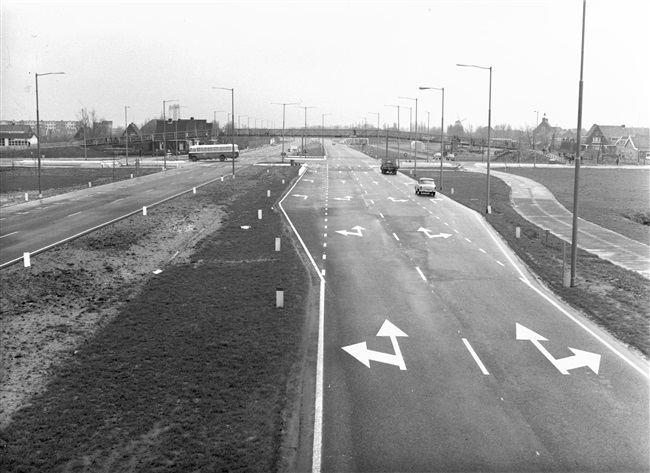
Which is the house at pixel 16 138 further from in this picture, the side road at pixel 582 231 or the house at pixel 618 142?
the side road at pixel 582 231

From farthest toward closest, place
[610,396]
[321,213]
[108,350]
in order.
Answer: [321,213], [108,350], [610,396]

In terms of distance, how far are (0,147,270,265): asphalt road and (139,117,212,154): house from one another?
74.8 m

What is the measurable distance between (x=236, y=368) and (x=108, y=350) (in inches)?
133

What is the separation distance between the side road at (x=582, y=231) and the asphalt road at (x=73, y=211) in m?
24.5

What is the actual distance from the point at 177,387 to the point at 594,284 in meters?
15.6

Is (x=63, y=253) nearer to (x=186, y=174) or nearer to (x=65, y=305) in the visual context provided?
(x=65, y=305)

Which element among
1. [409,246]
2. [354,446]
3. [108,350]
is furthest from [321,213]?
[354,446]

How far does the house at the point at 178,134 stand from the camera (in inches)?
5522

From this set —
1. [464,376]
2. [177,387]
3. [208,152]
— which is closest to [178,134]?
[208,152]

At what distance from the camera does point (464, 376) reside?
46.8 ft

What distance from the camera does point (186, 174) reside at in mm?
75312

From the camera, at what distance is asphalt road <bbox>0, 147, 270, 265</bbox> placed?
2998 cm

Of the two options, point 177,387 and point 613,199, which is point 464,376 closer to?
point 177,387

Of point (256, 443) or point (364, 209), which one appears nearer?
point (256, 443)
